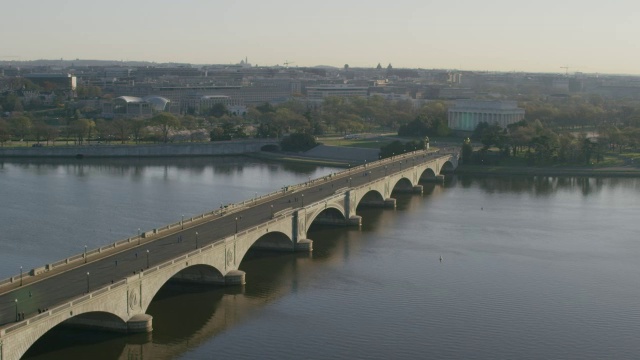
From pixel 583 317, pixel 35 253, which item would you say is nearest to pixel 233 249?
pixel 35 253

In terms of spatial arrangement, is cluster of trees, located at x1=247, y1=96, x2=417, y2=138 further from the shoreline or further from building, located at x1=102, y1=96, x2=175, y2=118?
the shoreline

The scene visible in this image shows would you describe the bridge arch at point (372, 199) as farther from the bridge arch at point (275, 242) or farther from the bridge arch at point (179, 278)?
the bridge arch at point (179, 278)

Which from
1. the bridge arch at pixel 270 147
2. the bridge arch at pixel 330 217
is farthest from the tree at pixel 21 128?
the bridge arch at pixel 330 217

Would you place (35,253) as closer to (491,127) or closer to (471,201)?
(471,201)

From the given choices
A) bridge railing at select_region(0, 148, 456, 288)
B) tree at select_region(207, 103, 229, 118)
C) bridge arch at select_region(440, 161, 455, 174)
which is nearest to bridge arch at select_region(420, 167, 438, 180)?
bridge arch at select_region(440, 161, 455, 174)

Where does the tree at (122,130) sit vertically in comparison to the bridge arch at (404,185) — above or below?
above

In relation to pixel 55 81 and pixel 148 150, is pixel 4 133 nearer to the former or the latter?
pixel 148 150

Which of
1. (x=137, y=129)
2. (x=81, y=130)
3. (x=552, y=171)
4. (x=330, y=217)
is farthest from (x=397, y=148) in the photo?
(x=81, y=130)
